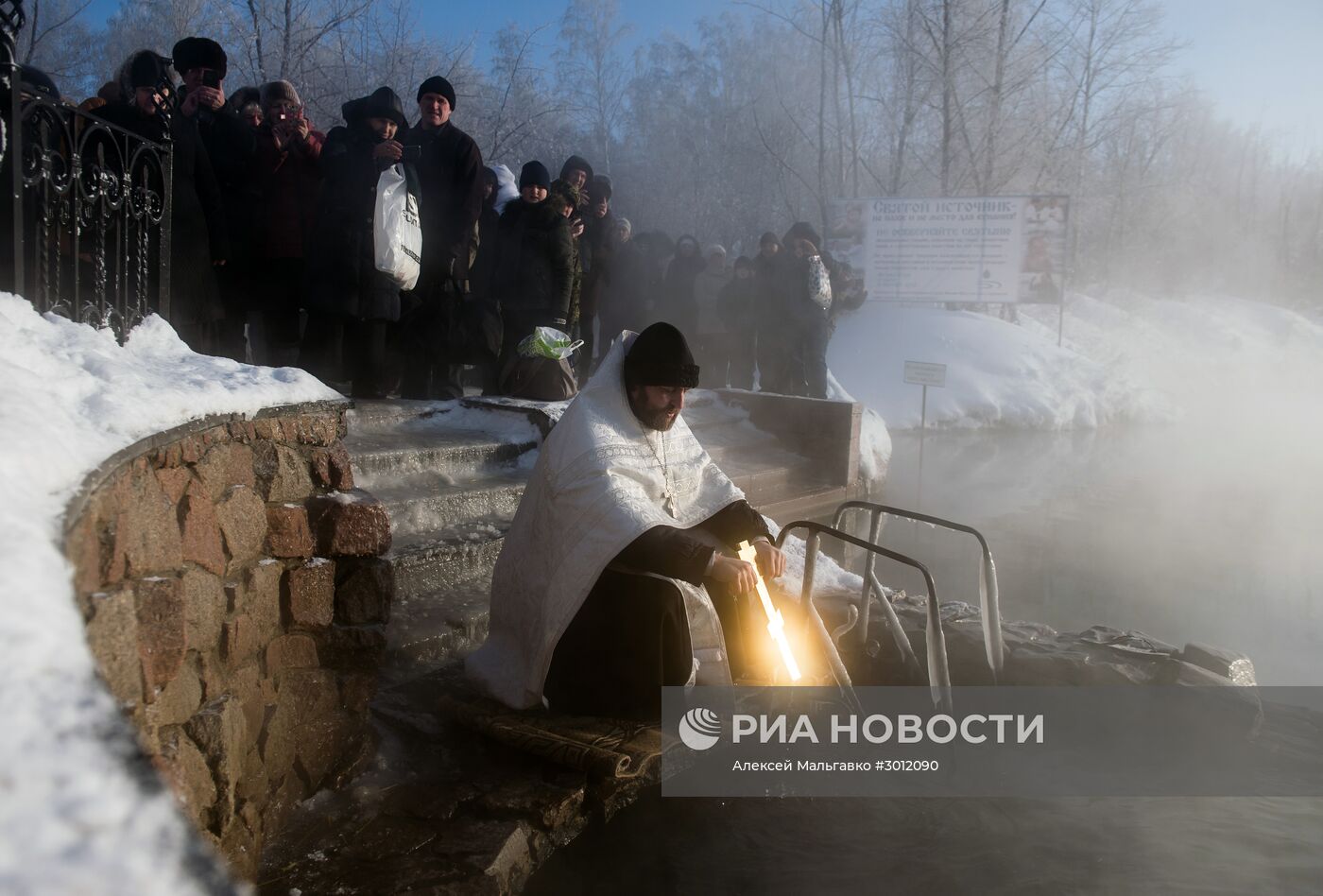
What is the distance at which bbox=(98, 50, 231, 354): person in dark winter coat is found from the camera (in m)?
4.47

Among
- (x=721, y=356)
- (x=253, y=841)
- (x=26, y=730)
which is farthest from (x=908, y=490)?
(x=26, y=730)

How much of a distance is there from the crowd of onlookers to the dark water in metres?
3.51

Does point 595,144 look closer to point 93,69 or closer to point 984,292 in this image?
point 93,69

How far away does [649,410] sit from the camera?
11.8 ft

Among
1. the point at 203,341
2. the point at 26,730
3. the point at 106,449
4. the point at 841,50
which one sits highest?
the point at 841,50

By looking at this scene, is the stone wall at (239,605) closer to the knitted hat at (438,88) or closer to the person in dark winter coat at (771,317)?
the knitted hat at (438,88)

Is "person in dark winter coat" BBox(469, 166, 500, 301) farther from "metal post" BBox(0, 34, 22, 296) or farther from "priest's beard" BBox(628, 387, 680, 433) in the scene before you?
"metal post" BBox(0, 34, 22, 296)

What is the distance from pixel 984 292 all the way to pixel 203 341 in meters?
13.5

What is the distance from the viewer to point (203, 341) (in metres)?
5.05

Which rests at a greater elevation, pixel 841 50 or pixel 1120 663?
pixel 841 50

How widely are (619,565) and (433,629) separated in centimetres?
118

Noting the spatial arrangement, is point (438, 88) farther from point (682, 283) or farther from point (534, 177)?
point (682, 283)

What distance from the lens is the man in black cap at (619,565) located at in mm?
3205

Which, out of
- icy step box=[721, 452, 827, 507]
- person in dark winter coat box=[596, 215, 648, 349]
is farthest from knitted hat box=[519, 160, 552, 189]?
icy step box=[721, 452, 827, 507]
